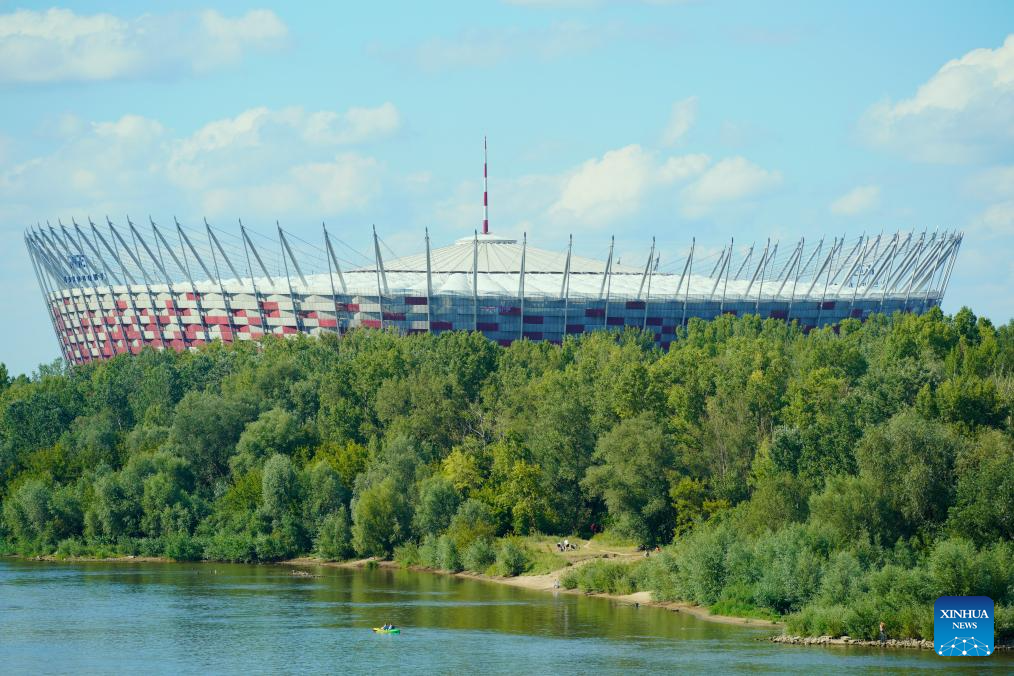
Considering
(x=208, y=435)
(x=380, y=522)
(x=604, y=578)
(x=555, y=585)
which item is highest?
(x=208, y=435)

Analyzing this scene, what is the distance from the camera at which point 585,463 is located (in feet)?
262

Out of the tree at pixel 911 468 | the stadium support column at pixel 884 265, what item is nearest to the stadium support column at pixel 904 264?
the stadium support column at pixel 884 265

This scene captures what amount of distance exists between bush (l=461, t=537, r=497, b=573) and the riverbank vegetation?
0.13 m

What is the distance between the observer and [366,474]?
8500 cm

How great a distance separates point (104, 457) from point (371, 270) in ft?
194

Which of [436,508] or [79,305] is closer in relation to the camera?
[436,508]

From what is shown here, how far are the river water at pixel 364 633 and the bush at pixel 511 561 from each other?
1834mm

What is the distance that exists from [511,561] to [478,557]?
6.76ft

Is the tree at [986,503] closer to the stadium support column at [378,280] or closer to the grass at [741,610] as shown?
the grass at [741,610]

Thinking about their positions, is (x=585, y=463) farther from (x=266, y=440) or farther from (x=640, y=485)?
(x=266, y=440)

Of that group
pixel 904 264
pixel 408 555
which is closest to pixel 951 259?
pixel 904 264

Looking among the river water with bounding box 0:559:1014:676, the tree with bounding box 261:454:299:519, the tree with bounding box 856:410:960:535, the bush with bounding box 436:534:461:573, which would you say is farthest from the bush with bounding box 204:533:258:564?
the tree with bounding box 856:410:960:535

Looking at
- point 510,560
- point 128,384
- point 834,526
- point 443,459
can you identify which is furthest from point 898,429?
point 128,384
